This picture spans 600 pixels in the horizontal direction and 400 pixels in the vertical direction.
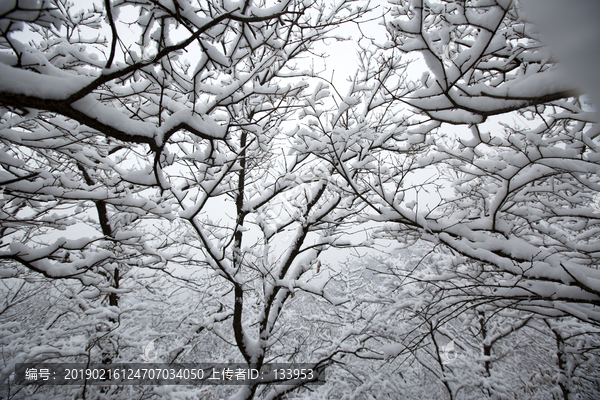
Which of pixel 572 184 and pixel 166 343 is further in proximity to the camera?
pixel 166 343

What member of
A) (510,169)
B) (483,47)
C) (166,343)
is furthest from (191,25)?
(166,343)

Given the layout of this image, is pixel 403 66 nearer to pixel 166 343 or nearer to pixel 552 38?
pixel 552 38

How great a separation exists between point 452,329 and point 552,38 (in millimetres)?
8195

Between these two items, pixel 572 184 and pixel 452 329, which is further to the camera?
pixel 452 329

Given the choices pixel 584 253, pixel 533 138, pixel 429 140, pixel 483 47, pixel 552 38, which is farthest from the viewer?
pixel 429 140

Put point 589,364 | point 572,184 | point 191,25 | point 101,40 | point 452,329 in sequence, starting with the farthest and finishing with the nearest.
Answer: point 452,329 < point 589,364 < point 101,40 < point 572,184 < point 191,25

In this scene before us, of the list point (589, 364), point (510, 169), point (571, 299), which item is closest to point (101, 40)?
point (510, 169)

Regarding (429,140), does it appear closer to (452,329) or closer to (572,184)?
(572,184)

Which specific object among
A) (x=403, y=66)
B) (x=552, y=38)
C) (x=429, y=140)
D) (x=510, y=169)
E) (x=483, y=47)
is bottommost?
(x=510, y=169)

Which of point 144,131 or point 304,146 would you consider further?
point 304,146

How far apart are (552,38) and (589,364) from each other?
8.05 metres

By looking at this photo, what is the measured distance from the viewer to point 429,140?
2.95 m

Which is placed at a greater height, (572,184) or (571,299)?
(572,184)

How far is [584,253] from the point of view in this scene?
2.09 m
